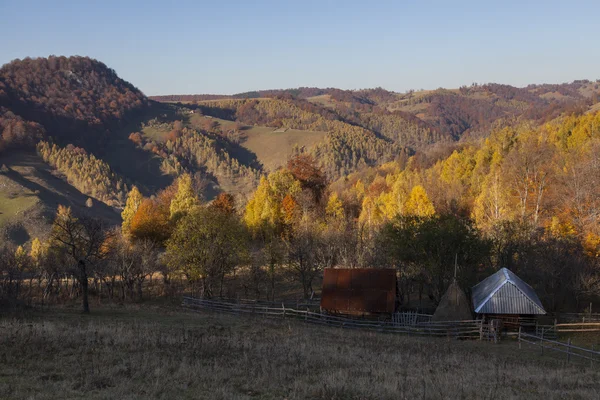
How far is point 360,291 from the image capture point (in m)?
39.7

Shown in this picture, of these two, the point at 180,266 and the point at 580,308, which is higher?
the point at 180,266

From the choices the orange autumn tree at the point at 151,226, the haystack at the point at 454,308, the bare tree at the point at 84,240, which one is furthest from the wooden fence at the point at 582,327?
the orange autumn tree at the point at 151,226

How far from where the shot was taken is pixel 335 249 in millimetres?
56156

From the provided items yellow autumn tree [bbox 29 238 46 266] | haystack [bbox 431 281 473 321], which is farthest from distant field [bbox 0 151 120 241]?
haystack [bbox 431 281 473 321]

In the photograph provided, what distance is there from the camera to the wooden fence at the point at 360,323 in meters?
31.9

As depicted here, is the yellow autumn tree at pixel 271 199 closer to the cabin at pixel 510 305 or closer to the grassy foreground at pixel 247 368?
the cabin at pixel 510 305

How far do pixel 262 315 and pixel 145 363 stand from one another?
78.1 feet

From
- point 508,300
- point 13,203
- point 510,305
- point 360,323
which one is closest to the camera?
point 510,305

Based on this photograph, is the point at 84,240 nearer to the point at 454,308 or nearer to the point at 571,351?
the point at 454,308

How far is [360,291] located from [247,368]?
25.1 metres

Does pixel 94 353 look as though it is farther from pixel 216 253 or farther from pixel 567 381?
pixel 216 253

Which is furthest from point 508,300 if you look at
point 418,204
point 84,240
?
point 418,204

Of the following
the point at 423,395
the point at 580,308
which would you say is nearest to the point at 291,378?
the point at 423,395

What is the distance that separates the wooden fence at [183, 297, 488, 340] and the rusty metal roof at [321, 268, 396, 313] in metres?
1.72
